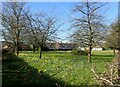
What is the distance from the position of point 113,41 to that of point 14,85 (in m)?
21.8

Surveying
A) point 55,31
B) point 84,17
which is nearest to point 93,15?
point 84,17

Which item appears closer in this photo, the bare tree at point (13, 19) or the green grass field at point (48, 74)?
the green grass field at point (48, 74)

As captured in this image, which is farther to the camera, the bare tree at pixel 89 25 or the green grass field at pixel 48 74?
the bare tree at pixel 89 25

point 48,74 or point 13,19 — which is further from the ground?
point 13,19

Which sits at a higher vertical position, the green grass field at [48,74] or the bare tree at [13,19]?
the bare tree at [13,19]

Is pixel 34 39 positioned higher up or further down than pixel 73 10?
further down

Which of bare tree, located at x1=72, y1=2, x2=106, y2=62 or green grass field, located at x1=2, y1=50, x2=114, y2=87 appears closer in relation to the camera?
green grass field, located at x1=2, y1=50, x2=114, y2=87

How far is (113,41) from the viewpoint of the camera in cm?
2906

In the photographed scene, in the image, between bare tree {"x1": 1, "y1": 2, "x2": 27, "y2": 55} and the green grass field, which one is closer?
the green grass field

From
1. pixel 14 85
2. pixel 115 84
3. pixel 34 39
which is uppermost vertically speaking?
pixel 34 39

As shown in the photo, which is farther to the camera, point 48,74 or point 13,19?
point 13,19

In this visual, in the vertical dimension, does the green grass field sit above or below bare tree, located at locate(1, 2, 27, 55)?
below

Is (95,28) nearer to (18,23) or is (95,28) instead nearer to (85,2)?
(85,2)

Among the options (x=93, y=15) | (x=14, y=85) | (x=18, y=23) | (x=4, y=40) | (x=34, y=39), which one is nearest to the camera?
(x=14, y=85)
